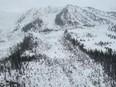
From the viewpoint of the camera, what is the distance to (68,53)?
169 m

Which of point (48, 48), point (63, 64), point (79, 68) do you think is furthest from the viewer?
point (48, 48)

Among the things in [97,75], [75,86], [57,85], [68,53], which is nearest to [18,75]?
[57,85]

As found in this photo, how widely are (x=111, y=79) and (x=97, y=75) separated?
740cm

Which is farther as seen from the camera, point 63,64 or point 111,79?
point 63,64

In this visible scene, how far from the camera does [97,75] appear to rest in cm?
11262

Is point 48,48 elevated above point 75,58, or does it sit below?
below

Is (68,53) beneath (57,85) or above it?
beneath

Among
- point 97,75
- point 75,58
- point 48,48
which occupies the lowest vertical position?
point 48,48

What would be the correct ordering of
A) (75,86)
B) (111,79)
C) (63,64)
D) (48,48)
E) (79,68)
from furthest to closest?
(48,48) < (63,64) < (79,68) < (111,79) < (75,86)

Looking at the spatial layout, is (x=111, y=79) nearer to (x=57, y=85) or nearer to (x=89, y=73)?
(x=89, y=73)

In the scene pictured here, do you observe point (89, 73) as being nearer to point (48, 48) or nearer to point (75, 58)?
point (75, 58)

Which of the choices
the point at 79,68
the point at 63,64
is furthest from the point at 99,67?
the point at 63,64

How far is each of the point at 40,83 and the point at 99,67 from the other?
4051 centimetres

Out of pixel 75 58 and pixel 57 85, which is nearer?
pixel 57 85
